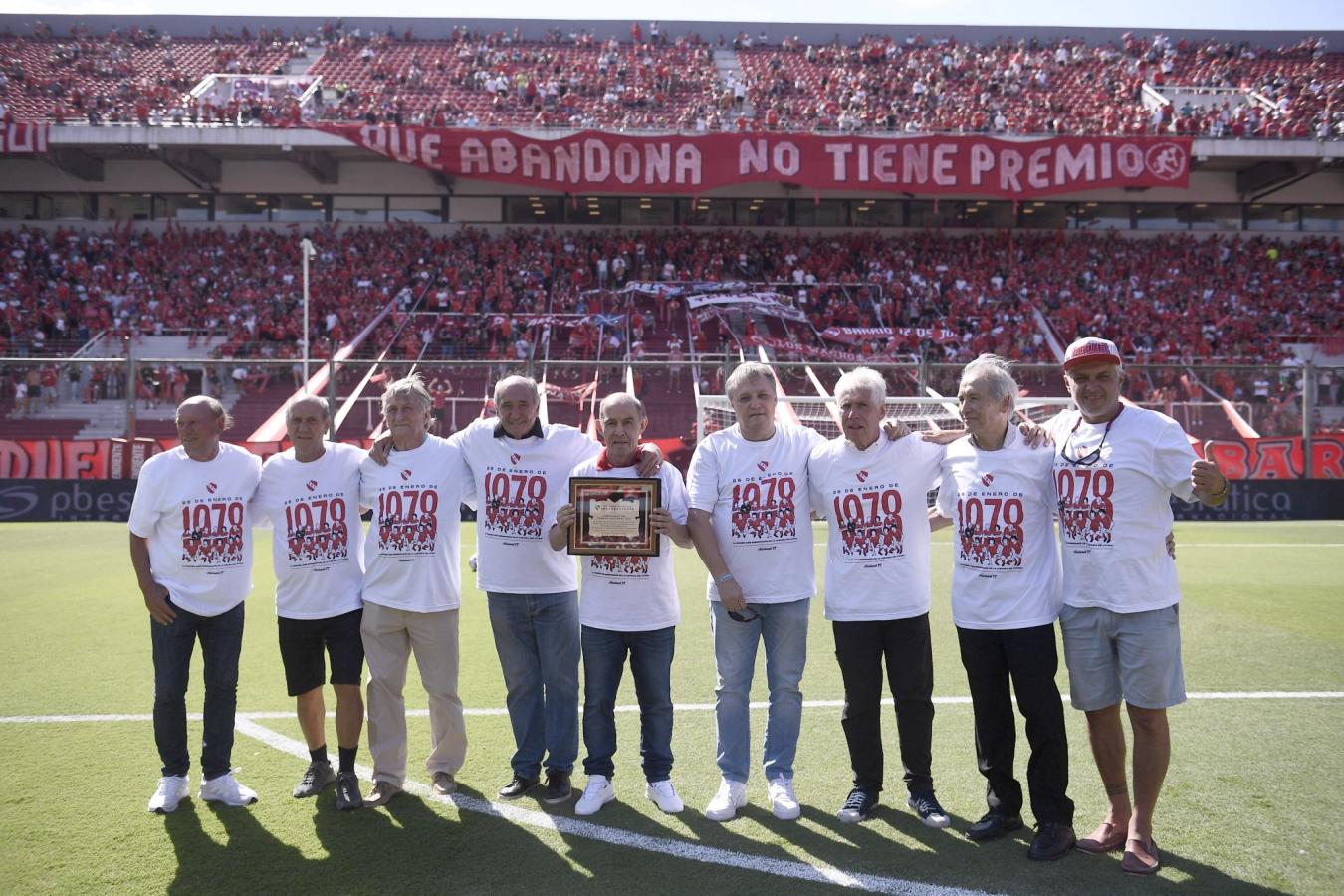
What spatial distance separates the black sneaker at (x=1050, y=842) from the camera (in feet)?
13.3

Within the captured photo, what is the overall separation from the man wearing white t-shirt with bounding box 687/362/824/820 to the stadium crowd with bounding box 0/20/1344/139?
102 feet

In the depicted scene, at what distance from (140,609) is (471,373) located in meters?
7.55

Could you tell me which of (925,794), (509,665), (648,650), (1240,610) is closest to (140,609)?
(509,665)

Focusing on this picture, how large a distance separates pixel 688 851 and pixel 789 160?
95.5ft

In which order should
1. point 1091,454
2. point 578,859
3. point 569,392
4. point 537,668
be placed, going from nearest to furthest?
point 578,859, point 1091,454, point 537,668, point 569,392

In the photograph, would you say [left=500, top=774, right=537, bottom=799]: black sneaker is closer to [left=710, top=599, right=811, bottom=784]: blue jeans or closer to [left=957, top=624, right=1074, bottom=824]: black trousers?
[left=710, top=599, right=811, bottom=784]: blue jeans

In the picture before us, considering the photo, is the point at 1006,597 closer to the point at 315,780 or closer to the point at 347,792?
the point at 347,792

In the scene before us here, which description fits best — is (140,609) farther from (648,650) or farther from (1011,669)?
(1011,669)

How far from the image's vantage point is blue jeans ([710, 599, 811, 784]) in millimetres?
4586

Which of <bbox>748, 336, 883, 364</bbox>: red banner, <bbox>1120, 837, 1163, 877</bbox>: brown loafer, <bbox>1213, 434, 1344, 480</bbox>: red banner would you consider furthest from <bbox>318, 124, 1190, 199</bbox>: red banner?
<bbox>1120, 837, 1163, 877</bbox>: brown loafer

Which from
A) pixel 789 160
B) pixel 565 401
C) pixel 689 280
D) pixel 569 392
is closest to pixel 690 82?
pixel 789 160

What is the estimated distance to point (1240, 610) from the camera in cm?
866

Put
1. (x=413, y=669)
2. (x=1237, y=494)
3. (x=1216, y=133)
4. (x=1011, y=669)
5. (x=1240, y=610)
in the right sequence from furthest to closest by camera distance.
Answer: (x=1216, y=133) < (x=1237, y=494) < (x=1240, y=610) < (x=413, y=669) < (x=1011, y=669)

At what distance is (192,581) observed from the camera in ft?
15.4
